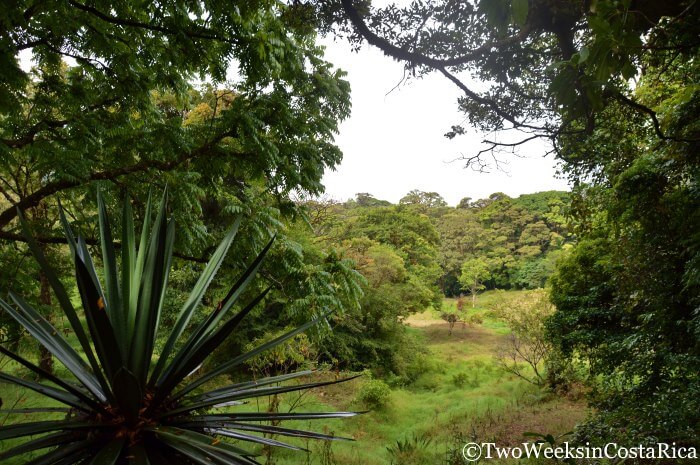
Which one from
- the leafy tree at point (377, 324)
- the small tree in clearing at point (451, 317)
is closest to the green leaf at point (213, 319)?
the leafy tree at point (377, 324)

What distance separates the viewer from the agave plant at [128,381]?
957 millimetres

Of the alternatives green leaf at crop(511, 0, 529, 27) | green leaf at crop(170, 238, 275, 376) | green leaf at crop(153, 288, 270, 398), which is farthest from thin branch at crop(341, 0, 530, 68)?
green leaf at crop(153, 288, 270, 398)

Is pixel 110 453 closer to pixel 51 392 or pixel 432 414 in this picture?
pixel 51 392

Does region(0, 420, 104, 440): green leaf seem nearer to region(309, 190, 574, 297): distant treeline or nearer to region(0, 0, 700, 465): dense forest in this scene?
region(0, 0, 700, 465): dense forest

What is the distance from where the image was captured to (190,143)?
11.2 ft

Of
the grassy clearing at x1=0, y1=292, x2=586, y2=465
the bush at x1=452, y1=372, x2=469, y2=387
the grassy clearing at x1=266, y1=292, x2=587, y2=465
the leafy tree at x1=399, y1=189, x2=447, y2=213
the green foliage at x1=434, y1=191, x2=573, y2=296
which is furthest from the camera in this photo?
the leafy tree at x1=399, y1=189, x2=447, y2=213

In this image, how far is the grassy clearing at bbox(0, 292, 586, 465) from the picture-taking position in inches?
250

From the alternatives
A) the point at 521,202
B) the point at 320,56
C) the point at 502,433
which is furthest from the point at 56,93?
the point at 521,202

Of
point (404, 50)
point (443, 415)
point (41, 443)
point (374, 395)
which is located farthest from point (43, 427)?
point (374, 395)

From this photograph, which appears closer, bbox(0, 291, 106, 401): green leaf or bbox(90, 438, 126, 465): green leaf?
bbox(90, 438, 126, 465): green leaf

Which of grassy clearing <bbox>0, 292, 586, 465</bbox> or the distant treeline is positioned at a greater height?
the distant treeline

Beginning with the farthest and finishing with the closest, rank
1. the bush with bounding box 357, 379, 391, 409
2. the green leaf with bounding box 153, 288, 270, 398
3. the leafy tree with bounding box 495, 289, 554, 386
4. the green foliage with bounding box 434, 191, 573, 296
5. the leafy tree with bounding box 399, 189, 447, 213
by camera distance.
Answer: the leafy tree with bounding box 399, 189, 447, 213, the green foliage with bounding box 434, 191, 573, 296, the leafy tree with bounding box 495, 289, 554, 386, the bush with bounding box 357, 379, 391, 409, the green leaf with bounding box 153, 288, 270, 398

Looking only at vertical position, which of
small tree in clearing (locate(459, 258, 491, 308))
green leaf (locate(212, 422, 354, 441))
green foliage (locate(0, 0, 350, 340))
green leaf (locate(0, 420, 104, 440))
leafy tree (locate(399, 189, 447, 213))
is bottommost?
green leaf (locate(212, 422, 354, 441))

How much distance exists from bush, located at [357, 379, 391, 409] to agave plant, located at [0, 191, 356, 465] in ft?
33.3
